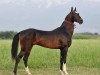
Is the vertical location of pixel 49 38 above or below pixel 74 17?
below

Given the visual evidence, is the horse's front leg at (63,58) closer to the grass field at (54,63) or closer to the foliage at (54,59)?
the grass field at (54,63)

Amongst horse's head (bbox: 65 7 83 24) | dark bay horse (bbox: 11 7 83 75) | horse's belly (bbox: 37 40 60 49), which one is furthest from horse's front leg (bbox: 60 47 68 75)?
horse's head (bbox: 65 7 83 24)

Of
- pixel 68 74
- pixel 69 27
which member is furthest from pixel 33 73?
pixel 69 27

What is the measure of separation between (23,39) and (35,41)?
1.47ft

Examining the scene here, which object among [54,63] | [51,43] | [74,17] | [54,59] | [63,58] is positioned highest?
[74,17]

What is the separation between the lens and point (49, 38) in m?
12.2

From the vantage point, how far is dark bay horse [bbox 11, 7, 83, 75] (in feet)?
39.4

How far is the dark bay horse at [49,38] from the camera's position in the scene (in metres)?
12.0

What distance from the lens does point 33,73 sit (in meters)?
12.9

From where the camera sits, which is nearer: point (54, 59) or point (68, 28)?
point (68, 28)

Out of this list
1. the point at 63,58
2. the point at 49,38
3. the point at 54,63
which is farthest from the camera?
the point at 54,63

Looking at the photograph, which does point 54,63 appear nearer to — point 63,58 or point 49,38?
point 63,58

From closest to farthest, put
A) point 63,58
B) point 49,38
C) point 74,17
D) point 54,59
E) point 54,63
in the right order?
point 49,38 < point 63,58 < point 74,17 < point 54,63 < point 54,59

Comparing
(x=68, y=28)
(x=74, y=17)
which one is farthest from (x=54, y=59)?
(x=74, y=17)
